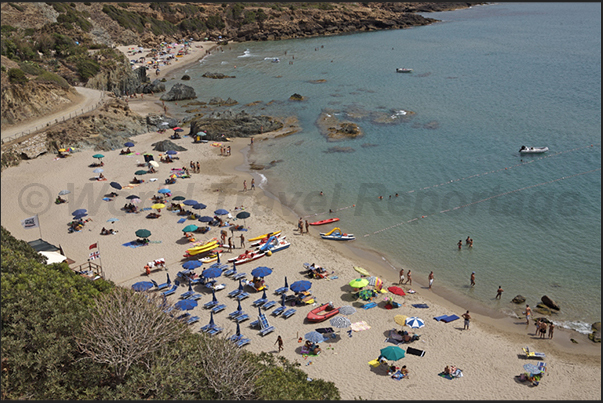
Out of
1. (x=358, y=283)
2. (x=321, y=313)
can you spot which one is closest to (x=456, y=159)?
(x=358, y=283)

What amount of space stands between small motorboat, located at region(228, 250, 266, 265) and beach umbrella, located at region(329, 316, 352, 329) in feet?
26.4

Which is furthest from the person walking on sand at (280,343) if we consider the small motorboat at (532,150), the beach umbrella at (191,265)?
the small motorboat at (532,150)

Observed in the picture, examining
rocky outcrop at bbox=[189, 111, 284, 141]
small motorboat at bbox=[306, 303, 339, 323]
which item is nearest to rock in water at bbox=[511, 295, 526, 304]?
small motorboat at bbox=[306, 303, 339, 323]

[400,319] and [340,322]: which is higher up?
[340,322]

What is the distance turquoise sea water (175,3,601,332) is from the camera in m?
30.3

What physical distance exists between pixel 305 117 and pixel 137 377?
4773 centimetres

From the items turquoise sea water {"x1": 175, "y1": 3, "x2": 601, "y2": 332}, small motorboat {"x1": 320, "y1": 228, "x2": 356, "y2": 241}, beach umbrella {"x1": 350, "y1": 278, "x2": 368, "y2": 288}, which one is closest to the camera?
beach umbrella {"x1": 350, "y1": 278, "x2": 368, "y2": 288}

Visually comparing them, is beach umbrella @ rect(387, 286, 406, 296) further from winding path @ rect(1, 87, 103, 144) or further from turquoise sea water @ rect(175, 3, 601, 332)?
winding path @ rect(1, 87, 103, 144)

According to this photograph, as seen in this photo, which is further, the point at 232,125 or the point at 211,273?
the point at 232,125

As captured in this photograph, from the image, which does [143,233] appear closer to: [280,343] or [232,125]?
[280,343]

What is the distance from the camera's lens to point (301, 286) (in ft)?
82.4

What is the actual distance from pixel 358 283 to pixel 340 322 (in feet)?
12.0

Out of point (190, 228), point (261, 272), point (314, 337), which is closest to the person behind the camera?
point (314, 337)

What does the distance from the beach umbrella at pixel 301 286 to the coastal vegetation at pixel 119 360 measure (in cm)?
855
